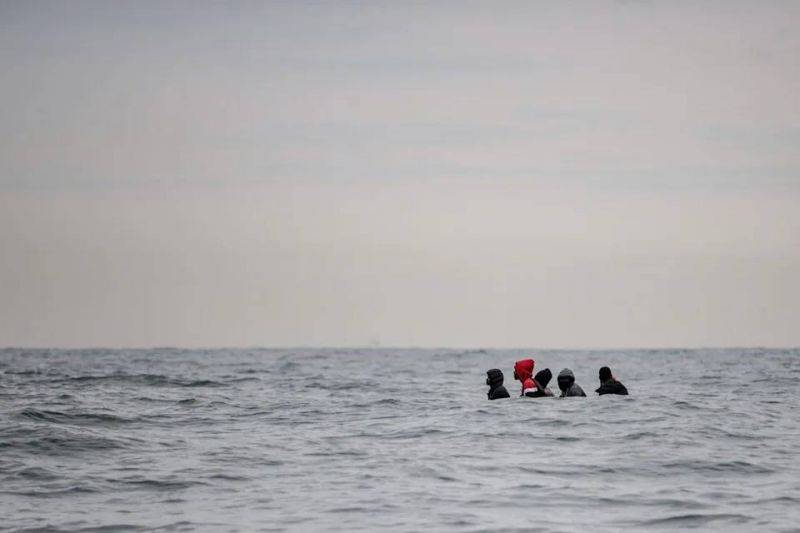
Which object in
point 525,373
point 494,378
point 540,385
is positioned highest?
point 525,373

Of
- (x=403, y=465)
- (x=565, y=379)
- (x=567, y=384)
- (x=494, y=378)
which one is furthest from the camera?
(x=494, y=378)

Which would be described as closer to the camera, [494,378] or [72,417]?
[72,417]

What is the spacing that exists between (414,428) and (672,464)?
6763mm

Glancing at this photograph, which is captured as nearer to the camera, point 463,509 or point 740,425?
point 463,509

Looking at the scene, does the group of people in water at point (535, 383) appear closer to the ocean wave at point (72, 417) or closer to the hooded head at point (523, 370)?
the hooded head at point (523, 370)

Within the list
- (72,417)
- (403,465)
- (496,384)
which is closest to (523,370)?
(496,384)

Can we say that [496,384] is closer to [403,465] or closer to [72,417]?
[403,465]

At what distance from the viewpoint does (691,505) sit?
13578mm

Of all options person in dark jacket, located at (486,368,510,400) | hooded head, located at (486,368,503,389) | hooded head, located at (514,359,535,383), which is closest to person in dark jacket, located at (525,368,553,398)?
hooded head, located at (514,359,535,383)

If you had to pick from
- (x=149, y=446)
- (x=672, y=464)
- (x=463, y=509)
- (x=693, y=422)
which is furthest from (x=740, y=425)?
(x=149, y=446)

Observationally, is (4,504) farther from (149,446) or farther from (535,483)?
(535,483)

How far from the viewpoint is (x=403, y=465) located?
1689 cm

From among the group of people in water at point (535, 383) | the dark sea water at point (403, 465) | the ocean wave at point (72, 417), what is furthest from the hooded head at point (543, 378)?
the ocean wave at point (72, 417)

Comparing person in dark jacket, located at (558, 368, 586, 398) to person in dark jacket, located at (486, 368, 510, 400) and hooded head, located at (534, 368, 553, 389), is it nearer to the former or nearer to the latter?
hooded head, located at (534, 368, 553, 389)
